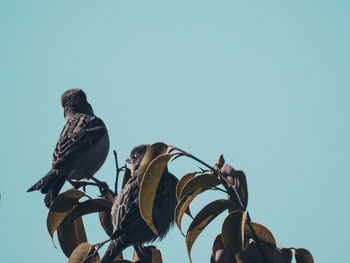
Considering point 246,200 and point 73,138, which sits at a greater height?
point 73,138

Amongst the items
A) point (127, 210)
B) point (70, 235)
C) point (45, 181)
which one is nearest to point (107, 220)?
point (127, 210)

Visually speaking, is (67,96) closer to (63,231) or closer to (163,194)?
(163,194)

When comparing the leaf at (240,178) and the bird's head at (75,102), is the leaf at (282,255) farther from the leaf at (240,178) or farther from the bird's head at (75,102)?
the bird's head at (75,102)

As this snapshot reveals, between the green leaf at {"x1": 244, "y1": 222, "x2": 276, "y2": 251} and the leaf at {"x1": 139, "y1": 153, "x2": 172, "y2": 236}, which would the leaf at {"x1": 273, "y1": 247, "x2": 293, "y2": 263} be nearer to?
the green leaf at {"x1": 244, "y1": 222, "x2": 276, "y2": 251}

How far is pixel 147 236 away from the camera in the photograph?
5.60m

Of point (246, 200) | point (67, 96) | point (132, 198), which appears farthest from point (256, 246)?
point (67, 96)

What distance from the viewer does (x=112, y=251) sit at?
4.99 m

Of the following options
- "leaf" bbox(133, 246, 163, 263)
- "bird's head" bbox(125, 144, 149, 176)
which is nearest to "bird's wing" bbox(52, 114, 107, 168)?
"bird's head" bbox(125, 144, 149, 176)

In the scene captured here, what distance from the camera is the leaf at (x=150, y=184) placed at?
11.5 ft

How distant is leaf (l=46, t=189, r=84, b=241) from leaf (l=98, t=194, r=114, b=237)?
0.50m

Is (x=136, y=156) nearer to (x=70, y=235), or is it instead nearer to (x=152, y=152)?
(x=70, y=235)

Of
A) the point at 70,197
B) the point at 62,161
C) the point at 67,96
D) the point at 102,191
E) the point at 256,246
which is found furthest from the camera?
the point at 67,96

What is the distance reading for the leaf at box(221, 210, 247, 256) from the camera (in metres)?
3.13

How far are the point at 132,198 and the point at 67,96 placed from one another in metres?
4.10
